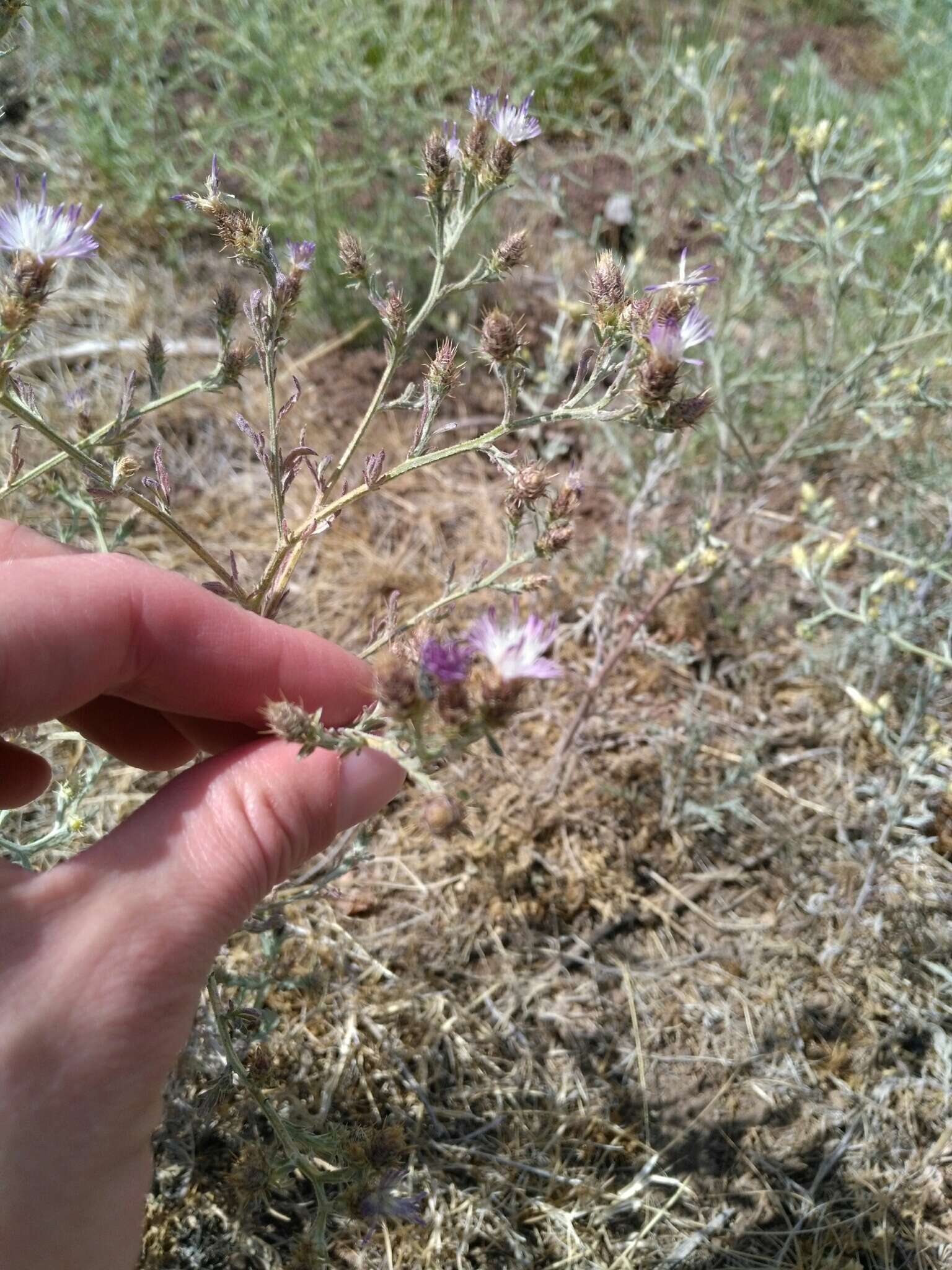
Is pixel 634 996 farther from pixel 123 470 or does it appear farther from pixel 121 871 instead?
pixel 123 470

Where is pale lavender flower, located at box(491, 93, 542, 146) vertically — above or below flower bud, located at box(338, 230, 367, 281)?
above

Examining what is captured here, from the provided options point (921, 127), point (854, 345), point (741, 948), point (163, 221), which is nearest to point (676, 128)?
point (921, 127)

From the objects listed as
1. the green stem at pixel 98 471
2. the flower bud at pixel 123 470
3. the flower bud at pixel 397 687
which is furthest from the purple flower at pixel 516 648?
the flower bud at pixel 123 470

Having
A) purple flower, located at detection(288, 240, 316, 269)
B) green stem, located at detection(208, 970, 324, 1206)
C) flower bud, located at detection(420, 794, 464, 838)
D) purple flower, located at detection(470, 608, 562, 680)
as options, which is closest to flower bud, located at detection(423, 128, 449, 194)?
purple flower, located at detection(288, 240, 316, 269)

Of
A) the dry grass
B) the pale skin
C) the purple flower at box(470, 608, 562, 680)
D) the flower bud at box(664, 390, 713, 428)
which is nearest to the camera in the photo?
the pale skin

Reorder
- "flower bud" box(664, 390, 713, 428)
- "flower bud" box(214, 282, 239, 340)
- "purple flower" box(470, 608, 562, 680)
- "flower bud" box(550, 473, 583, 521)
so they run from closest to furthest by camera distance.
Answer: "purple flower" box(470, 608, 562, 680)
"flower bud" box(664, 390, 713, 428)
"flower bud" box(550, 473, 583, 521)
"flower bud" box(214, 282, 239, 340)

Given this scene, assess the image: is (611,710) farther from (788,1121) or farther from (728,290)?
(728,290)

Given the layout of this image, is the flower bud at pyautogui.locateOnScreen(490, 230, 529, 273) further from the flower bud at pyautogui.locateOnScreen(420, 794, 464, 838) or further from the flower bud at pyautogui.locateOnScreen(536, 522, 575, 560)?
the flower bud at pyautogui.locateOnScreen(420, 794, 464, 838)
